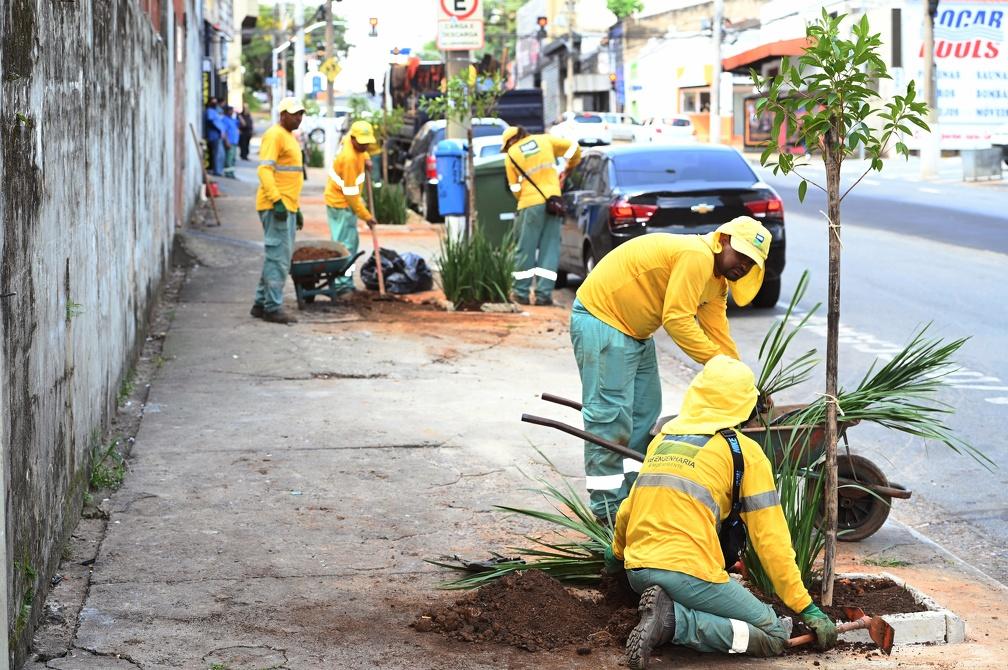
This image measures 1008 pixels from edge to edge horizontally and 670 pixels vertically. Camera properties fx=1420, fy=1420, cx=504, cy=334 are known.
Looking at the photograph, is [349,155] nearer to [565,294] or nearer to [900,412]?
[565,294]

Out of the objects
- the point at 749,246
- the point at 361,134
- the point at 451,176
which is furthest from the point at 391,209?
the point at 749,246

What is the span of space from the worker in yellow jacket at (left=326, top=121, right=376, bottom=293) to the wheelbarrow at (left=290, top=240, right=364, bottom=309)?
0.26m

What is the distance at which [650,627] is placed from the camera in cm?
476

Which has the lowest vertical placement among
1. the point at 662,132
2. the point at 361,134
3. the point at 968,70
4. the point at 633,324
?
the point at 633,324

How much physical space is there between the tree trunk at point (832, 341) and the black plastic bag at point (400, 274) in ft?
30.8

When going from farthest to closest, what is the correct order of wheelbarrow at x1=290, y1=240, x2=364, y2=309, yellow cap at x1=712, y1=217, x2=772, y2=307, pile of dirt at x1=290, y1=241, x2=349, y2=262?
1. pile of dirt at x1=290, y1=241, x2=349, y2=262
2. wheelbarrow at x1=290, y1=240, x2=364, y2=309
3. yellow cap at x1=712, y1=217, x2=772, y2=307

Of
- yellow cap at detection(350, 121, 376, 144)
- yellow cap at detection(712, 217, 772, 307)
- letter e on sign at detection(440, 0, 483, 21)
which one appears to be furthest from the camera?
letter e on sign at detection(440, 0, 483, 21)

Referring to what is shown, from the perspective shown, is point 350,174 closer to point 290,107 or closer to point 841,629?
point 290,107

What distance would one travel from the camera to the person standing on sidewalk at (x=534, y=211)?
13.8 meters

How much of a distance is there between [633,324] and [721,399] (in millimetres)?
1625

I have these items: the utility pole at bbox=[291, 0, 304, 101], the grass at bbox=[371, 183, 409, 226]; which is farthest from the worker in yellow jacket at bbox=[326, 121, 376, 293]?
the utility pole at bbox=[291, 0, 304, 101]

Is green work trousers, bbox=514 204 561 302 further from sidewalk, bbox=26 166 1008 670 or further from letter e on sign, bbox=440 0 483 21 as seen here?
letter e on sign, bbox=440 0 483 21

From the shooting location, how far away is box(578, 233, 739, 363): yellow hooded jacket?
6.14 meters

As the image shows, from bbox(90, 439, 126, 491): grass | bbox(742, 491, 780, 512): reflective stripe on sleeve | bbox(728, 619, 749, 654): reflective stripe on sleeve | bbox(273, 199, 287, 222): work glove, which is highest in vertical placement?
bbox(273, 199, 287, 222): work glove
